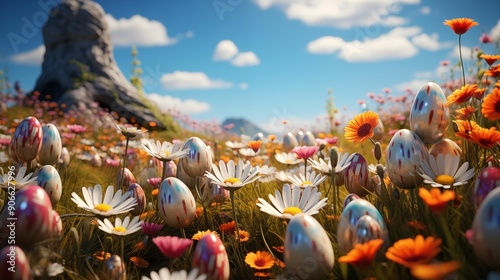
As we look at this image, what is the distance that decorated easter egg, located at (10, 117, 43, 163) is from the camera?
1533 mm

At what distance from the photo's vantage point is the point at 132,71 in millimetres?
10305

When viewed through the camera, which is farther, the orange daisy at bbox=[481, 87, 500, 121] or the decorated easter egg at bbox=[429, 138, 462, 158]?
the decorated easter egg at bbox=[429, 138, 462, 158]

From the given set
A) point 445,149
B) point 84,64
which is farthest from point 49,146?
point 84,64

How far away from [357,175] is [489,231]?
0.70 metres

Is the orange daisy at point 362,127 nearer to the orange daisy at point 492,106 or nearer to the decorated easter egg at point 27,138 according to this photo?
the orange daisy at point 492,106

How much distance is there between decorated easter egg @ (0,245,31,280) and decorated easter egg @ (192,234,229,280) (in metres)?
0.41

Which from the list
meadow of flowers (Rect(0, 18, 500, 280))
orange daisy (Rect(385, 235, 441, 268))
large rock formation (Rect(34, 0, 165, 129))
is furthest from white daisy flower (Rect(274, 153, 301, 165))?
large rock formation (Rect(34, 0, 165, 129))

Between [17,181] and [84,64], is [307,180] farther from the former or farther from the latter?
[84,64]

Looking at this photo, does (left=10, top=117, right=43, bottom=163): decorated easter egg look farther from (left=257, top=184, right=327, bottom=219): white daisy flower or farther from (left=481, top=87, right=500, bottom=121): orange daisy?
(left=481, top=87, right=500, bottom=121): orange daisy

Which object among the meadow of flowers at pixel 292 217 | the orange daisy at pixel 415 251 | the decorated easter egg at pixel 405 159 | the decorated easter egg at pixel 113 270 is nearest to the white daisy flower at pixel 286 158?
the meadow of flowers at pixel 292 217

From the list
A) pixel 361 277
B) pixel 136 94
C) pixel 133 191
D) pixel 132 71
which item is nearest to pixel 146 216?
pixel 133 191

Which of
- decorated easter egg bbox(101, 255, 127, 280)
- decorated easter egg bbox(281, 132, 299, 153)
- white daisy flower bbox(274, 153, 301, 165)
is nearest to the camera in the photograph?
decorated easter egg bbox(101, 255, 127, 280)

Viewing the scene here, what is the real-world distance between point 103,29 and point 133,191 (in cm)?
998

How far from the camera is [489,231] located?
76 centimetres
